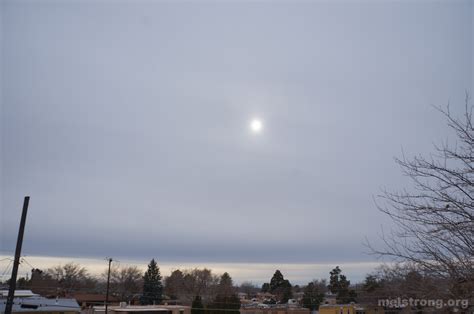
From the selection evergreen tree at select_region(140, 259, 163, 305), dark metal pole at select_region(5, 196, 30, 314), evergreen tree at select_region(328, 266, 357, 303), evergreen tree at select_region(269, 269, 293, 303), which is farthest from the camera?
evergreen tree at select_region(269, 269, 293, 303)

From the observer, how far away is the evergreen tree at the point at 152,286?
257 ft

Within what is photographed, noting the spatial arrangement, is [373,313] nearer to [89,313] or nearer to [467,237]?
[89,313]

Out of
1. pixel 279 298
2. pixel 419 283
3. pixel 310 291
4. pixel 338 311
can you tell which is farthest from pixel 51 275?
pixel 419 283

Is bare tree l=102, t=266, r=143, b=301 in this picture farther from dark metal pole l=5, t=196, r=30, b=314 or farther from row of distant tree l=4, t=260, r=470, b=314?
dark metal pole l=5, t=196, r=30, b=314

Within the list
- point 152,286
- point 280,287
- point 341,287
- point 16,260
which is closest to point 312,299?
point 341,287

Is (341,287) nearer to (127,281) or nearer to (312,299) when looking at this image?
(312,299)

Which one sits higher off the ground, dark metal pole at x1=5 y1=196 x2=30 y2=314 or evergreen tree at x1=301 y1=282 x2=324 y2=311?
dark metal pole at x1=5 y1=196 x2=30 y2=314

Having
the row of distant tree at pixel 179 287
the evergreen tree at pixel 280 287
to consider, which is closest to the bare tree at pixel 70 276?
the row of distant tree at pixel 179 287

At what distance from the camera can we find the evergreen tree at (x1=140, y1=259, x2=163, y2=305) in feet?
257

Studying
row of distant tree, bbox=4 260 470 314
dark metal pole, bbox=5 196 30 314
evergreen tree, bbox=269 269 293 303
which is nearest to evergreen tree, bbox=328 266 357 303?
row of distant tree, bbox=4 260 470 314

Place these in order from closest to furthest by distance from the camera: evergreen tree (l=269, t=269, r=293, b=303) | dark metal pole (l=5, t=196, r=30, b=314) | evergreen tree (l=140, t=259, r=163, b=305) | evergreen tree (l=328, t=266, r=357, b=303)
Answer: dark metal pole (l=5, t=196, r=30, b=314)
evergreen tree (l=328, t=266, r=357, b=303)
evergreen tree (l=140, t=259, r=163, b=305)
evergreen tree (l=269, t=269, r=293, b=303)

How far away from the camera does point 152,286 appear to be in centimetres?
8338

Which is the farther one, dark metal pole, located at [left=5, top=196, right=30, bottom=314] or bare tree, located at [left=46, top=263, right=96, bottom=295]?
bare tree, located at [left=46, top=263, right=96, bottom=295]

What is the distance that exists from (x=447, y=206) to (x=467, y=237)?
52 cm
